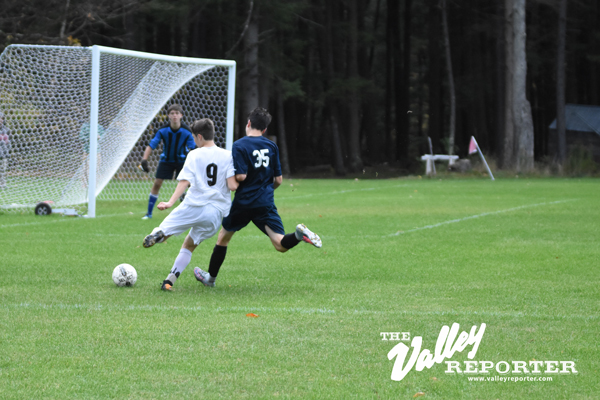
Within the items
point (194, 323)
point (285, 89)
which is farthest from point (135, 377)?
point (285, 89)

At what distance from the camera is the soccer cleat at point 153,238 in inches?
260

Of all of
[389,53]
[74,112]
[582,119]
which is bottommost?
[582,119]

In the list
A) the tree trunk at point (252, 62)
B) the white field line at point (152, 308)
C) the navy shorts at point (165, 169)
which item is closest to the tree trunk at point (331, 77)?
the tree trunk at point (252, 62)

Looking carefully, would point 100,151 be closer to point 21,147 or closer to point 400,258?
point 21,147

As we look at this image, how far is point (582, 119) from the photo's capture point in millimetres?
37625

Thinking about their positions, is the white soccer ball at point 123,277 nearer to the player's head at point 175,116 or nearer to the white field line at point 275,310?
the white field line at point 275,310

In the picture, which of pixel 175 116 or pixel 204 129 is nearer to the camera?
pixel 204 129

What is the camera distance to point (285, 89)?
115ft

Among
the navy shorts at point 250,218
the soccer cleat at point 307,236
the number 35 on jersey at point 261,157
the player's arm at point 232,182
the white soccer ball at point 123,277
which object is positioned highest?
the number 35 on jersey at point 261,157

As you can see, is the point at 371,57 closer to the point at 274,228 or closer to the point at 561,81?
the point at 561,81

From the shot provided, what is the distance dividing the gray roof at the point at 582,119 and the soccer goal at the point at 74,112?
26475 millimetres

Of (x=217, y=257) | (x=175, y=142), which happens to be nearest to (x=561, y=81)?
(x=175, y=142)

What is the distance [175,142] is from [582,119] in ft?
95.8

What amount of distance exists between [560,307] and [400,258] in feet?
10.1
